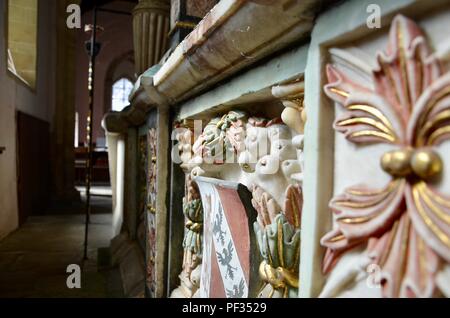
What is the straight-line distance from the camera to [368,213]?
1.55ft

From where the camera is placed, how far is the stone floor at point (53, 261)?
2347 millimetres

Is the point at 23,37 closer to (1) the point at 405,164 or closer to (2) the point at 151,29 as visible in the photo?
(2) the point at 151,29

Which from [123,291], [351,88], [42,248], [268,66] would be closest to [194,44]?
[268,66]

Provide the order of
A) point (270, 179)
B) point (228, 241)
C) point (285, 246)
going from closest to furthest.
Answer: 1. point (285, 246)
2. point (270, 179)
3. point (228, 241)

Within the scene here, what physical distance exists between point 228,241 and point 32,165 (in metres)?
4.95

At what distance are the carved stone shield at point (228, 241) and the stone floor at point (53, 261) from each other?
49.9 inches

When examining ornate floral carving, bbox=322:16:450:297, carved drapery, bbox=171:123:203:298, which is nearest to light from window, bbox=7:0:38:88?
carved drapery, bbox=171:123:203:298

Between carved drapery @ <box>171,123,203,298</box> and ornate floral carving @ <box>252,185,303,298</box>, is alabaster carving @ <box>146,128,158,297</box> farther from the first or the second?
ornate floral carving @ <box>252,185,303,298</box>

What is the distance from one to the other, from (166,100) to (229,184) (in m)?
0.74

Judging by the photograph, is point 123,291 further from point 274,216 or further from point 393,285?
point 393,285

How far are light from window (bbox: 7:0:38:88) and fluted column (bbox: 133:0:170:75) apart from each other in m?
3.24

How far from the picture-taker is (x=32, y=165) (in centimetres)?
532

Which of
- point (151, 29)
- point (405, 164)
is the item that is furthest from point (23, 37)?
point (405, 164)

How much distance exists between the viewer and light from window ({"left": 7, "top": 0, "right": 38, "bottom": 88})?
17.7 feet
